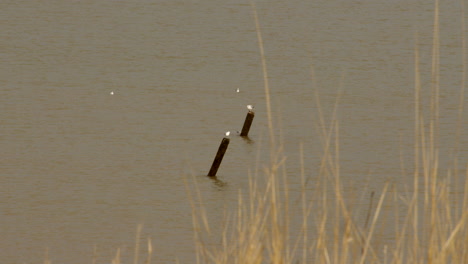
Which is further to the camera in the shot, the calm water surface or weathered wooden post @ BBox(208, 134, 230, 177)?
weathered wooden post @ BBox(208, 134, 230, 177)

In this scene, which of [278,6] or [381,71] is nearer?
[381,71]

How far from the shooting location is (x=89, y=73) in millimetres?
15484

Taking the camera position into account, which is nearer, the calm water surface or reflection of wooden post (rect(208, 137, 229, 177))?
the calm water surface

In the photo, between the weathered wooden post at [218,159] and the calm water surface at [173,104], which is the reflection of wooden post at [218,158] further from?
the calm water surface at [173,104]

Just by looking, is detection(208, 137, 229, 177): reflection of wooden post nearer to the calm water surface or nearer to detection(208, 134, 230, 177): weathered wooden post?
detection(208, 134, 230, 177): weathered wooden post

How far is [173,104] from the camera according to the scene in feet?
44.2

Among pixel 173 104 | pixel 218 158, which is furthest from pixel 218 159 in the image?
pixel 173 104

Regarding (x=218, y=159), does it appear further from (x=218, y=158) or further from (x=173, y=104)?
(x=173, y=104)

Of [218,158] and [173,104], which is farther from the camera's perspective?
[173,104]

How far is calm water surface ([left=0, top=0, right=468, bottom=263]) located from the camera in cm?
864

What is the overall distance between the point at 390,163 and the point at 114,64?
263 inches

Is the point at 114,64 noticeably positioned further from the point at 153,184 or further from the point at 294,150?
the point at 153,184

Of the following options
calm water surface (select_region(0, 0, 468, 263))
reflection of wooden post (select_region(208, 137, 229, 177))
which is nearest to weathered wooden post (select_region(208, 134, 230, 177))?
reflection of wooden post (select_region(208, 137, 229, 177))

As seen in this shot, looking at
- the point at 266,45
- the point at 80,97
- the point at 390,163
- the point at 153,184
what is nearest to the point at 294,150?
the point at 390,163
